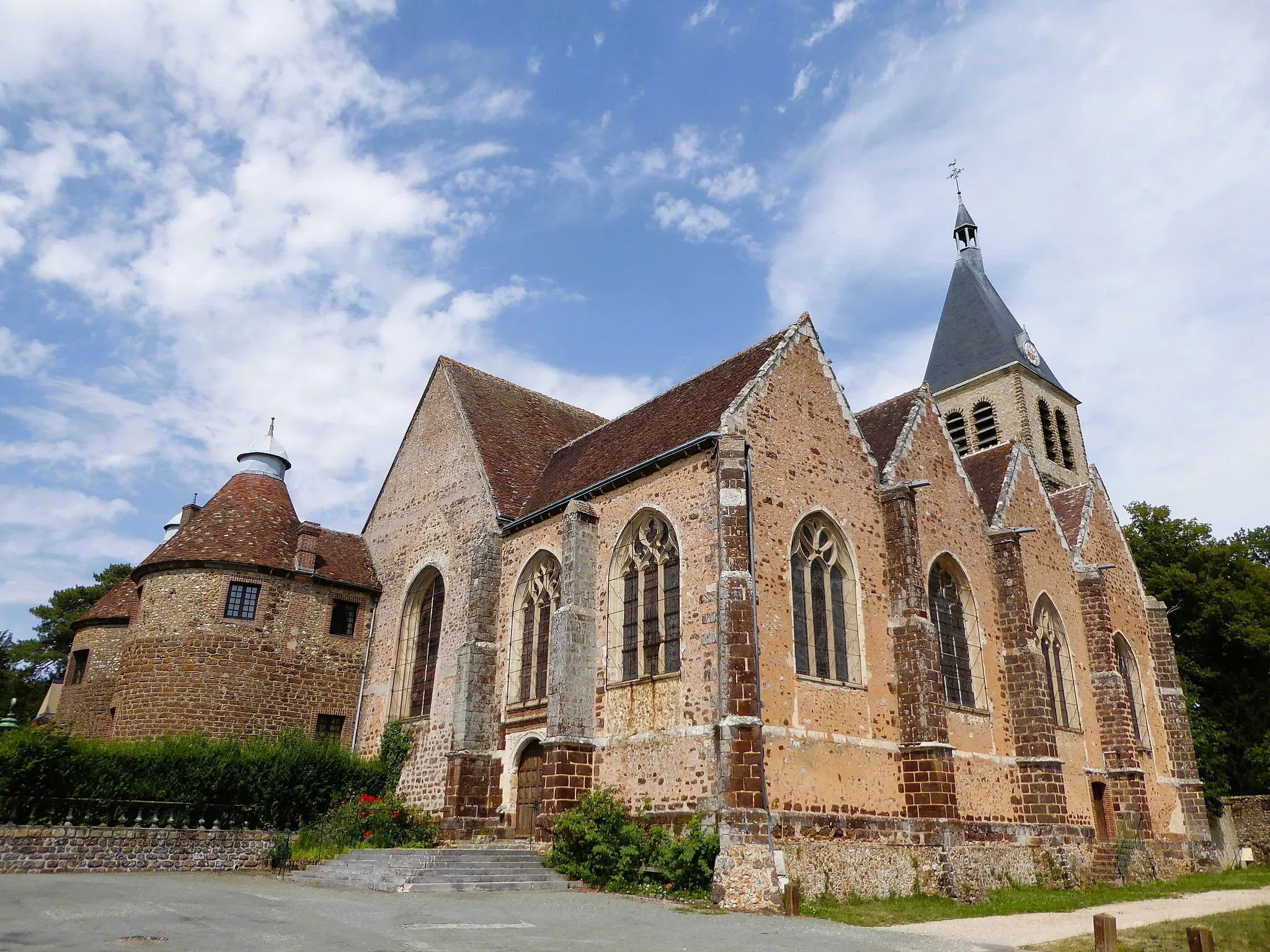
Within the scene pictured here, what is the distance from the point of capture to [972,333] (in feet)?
125

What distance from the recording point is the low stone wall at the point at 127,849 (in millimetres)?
14961

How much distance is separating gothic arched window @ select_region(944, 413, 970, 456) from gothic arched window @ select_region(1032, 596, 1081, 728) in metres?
14.9

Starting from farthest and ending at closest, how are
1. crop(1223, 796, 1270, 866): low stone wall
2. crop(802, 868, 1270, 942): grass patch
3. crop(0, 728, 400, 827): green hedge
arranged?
1. crop(1223, 796, 1270, 866): low stone wall
2. crop(0, 728, 400, 827): green hedge
3. crop(802, 868, 1270, 942): grass patch

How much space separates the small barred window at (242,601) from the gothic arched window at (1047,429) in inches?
1112

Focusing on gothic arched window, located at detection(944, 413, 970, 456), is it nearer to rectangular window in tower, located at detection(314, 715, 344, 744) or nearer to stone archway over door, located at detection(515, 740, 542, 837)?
stone archway over door, located at detection(515, 740, 542, 837)

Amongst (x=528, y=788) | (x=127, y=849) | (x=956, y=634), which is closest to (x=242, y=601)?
(x=127, y=849)

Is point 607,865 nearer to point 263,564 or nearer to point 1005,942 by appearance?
point 1005,942

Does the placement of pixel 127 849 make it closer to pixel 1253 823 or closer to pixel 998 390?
pixel 1253 823

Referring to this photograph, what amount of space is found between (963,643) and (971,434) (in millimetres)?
18977

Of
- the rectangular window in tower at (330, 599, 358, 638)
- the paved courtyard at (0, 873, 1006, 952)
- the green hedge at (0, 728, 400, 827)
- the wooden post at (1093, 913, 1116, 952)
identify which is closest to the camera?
the paved courtyard at (0, 873, 1006, 952)

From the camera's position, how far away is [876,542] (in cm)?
1783

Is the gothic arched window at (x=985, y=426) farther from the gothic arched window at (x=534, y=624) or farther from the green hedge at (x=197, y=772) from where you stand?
the green hedge at (x=197, y=772)

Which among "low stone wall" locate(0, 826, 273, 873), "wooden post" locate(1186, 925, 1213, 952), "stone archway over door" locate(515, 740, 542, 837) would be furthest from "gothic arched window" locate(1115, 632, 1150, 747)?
"low stone wall" locate(0, 826, 273, 873)

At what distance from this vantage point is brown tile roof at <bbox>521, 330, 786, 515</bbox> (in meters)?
17.6
